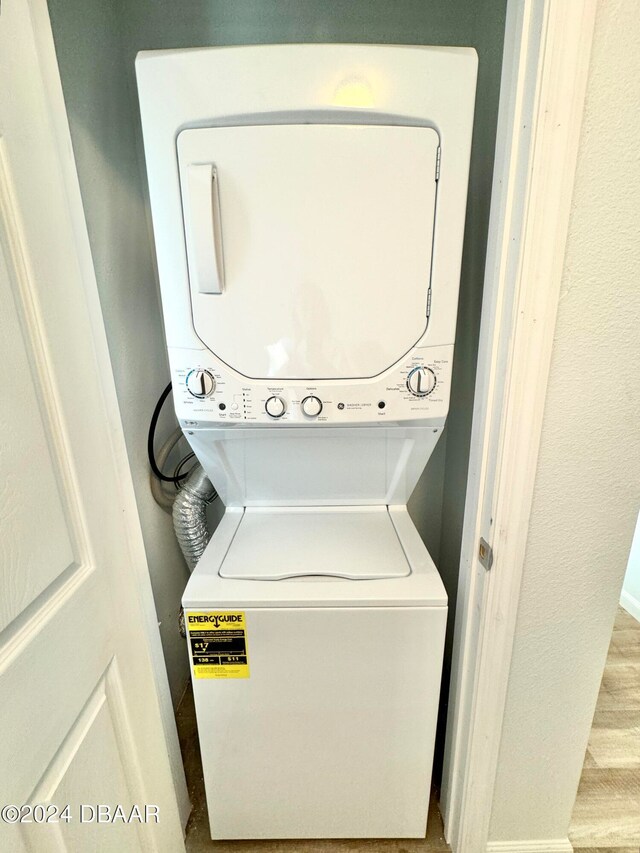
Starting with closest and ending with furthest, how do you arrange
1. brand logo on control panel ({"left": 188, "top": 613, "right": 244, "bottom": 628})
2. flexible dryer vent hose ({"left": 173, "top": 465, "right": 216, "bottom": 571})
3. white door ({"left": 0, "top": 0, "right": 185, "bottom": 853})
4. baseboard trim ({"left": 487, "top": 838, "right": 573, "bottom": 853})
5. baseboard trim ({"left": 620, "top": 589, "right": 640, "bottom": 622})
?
1. white door ({"left": 0, "top": 0, "right": 185, "bottom": 853})
2. brand logo on control panel ({"left": 188, "top": 613, "right": 244, "bottom": 628})
3. baseboard trim ({"left": 487, "top": 838, "right": 573, "bottom": 853})
4. flexible dryer vent hose ({"left": 173, "top": 465, "right": 216, "bottom": 571})
5. baseboard trim ({"left": 620, "top": 589, "right": 640, "bottom": 622})

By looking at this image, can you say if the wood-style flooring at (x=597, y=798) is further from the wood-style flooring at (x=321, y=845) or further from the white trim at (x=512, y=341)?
the white trim at (x=512, y=341)

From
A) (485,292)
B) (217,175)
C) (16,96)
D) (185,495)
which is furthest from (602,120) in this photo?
(185,495)

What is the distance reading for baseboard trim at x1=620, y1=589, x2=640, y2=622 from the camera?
2012mm

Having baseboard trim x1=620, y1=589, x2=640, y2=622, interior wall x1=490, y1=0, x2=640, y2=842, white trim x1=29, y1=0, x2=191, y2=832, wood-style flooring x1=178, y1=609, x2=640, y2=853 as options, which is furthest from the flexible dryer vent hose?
baseboard trim x1=620, y1=589, x2=640, y2=622

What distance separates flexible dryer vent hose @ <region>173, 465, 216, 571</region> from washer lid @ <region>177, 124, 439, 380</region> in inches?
18.7

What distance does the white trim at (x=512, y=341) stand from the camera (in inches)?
25.7

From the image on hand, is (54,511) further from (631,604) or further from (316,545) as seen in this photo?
(631,604)

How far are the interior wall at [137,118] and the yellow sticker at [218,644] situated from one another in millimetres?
443

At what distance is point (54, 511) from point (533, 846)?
1.44 metres

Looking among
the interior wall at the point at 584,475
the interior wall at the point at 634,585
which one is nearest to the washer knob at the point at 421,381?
the interior wall at the point at 584,475

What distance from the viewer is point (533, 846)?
112 centimetres

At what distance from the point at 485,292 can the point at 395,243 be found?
0.21 metres

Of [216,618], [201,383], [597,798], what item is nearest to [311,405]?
[201,383]

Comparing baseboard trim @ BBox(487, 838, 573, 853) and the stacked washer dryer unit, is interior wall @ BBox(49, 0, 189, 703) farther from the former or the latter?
baseboard trim @ BBox(487, 838, 573, 853)
